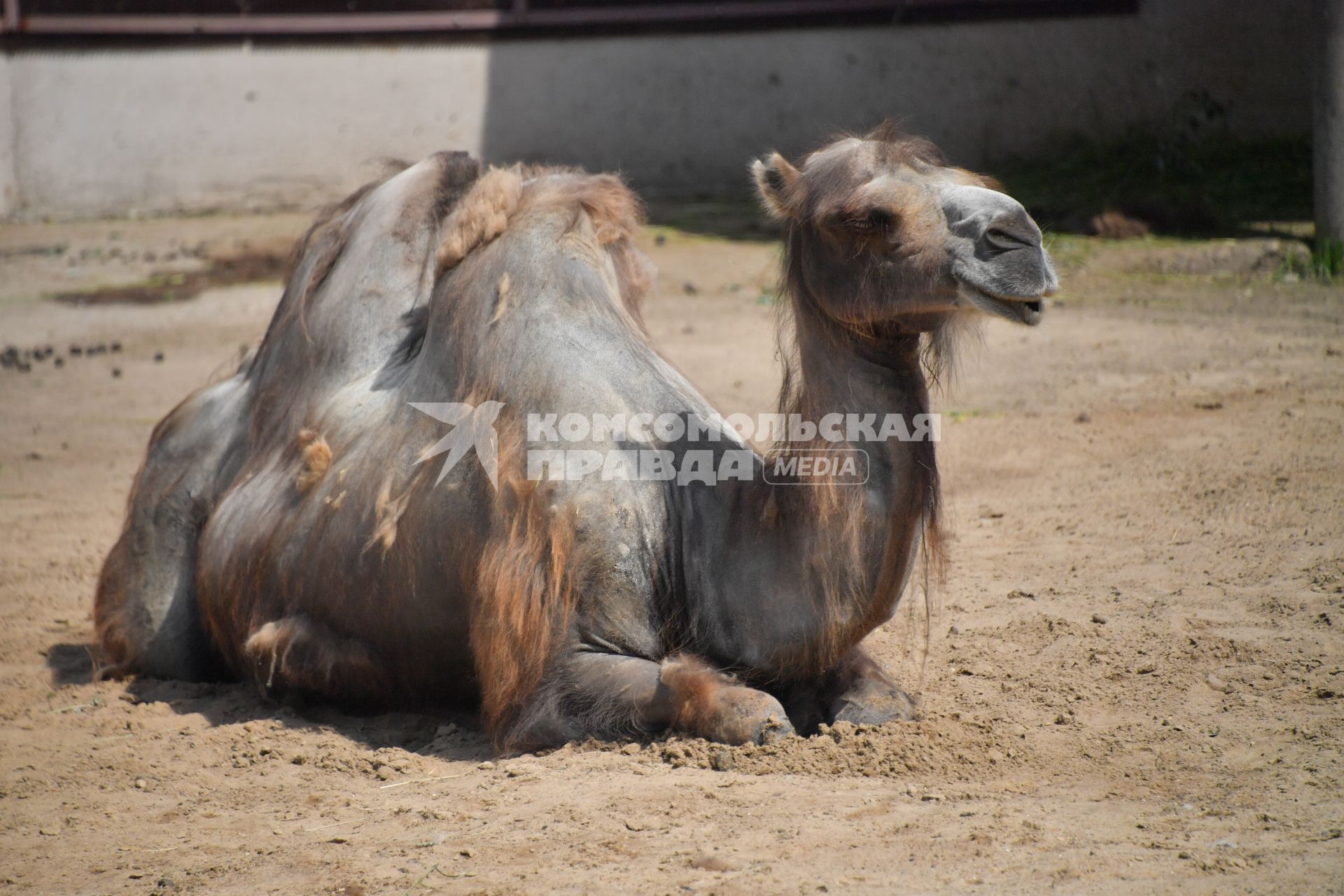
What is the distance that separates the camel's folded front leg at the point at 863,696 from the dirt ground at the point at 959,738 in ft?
0.23

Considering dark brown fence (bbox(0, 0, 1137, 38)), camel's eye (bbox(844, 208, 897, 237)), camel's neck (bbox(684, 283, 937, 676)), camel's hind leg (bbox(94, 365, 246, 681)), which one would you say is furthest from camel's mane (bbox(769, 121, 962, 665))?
dark brown fence (bbox(0, 0, 1137, 38))

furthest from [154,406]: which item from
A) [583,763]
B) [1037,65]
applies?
[1037,65]

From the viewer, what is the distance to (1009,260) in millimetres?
2955

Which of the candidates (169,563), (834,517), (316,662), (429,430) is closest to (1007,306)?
(834,517)

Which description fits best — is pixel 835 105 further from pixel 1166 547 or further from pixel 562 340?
pixel 562 340

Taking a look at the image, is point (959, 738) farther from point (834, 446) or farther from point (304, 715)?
point (304, 715)

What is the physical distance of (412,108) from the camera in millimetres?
12414

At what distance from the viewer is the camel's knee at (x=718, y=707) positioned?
3320mm

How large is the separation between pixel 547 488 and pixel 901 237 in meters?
1.08

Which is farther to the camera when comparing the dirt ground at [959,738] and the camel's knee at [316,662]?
the camel's knee at [316,662]

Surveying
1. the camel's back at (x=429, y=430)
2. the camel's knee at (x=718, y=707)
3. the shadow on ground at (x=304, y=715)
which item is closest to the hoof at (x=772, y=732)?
the camel's knee at (x=718, y=707)

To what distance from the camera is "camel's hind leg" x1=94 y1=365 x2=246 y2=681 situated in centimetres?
456

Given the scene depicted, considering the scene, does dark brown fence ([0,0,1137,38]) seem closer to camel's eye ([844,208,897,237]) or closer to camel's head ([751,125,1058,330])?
camel's head ([751,125,1058,330])

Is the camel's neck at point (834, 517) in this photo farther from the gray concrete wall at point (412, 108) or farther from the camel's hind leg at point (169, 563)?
the gray concrete wall at point (412, 108)
